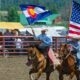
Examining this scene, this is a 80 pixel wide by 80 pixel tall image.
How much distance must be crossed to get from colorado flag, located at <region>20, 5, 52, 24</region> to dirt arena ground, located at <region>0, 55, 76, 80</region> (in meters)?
2.34

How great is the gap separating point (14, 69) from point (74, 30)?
580cm

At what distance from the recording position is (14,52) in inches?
936

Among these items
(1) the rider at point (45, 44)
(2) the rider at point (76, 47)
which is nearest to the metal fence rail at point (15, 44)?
(1) the rider at point (45, 44)

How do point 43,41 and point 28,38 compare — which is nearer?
point 43,41

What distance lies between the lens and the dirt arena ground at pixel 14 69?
15422mm

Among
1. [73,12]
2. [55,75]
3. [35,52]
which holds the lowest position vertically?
[55,75]

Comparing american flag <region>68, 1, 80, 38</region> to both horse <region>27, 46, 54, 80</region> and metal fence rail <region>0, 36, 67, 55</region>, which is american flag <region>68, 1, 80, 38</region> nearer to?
horse <region>27, 46, 54, 80</region>

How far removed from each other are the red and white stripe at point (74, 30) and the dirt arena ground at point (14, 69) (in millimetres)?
2223

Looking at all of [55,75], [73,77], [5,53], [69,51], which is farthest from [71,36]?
[5,53]

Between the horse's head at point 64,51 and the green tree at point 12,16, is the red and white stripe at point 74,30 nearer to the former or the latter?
the horse's head at point 64,51

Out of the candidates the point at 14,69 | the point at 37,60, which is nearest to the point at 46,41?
the point at 37,60

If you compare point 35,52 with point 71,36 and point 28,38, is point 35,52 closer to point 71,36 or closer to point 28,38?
point 71,36

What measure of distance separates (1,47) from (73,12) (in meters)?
11.1

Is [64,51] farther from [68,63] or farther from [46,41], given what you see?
[46,41]
